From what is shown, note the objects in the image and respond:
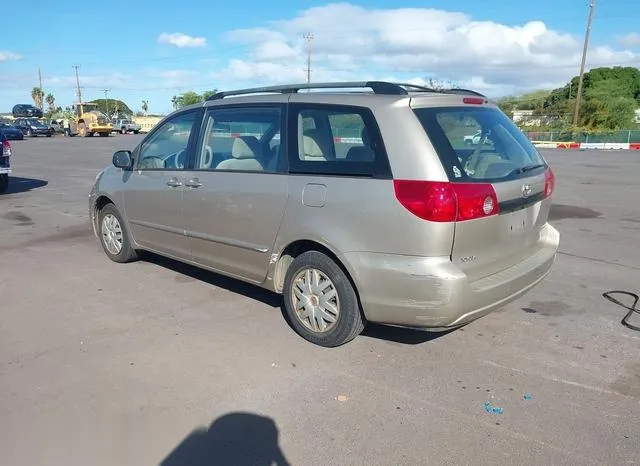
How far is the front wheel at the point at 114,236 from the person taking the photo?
6266 mm

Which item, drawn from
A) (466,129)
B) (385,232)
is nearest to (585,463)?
(385,232)

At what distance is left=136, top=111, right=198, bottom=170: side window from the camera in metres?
5.33

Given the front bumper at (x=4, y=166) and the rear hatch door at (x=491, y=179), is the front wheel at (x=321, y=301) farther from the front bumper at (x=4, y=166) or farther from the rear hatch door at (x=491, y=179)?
the front bumper at (x=4, y=166)

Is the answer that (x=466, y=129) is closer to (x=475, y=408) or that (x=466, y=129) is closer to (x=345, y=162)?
(x=345, y=162)

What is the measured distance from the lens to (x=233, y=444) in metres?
3.03

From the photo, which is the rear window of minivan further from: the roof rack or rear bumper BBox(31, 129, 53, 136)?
rear bumper BBox(31, 129, 53, 136)

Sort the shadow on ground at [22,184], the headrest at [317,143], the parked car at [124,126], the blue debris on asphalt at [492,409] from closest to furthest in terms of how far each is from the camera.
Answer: the blue debris on asphalt at [492,409], the headrest at [317,143], the shadow on ground at [22,184], the parked car at [124,126]

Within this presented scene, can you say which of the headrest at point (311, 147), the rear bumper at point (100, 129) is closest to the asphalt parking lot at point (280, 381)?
the headrest at point (311, 147)

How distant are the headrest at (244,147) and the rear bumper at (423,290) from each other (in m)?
1.43

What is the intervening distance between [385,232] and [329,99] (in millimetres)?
1181

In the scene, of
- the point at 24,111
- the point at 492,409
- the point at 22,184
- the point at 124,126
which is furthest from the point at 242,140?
the point at 24,111

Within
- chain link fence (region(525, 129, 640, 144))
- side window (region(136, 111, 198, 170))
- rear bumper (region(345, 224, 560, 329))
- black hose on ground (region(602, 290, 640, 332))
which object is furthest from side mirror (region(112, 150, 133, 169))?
chain link fence (region(525, 129, 640, 144))

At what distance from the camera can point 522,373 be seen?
149 inches

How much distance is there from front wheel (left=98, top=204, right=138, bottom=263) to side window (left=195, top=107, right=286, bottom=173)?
1688 millimetres
